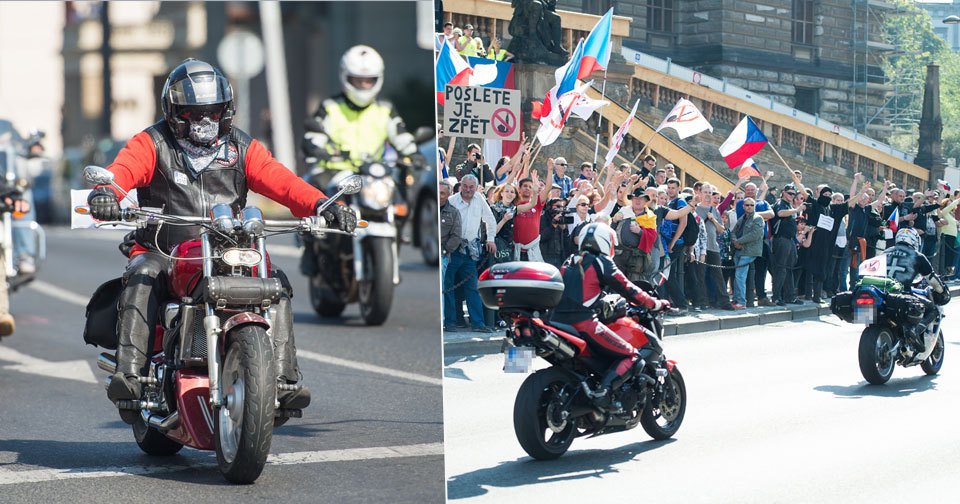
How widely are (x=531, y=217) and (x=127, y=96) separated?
130 ft

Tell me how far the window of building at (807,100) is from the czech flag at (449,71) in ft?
2.51

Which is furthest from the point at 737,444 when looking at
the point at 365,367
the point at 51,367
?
the point at 51,367

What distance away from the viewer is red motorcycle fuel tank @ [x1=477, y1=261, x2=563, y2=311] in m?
3.26

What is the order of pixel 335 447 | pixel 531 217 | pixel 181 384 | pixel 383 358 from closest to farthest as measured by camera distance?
pixel 531 217 → pixel 181 384 → pixel 335 447 → pixel 383 358

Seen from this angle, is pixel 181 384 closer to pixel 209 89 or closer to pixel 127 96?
pixel 209 89

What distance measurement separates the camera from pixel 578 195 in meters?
3.30

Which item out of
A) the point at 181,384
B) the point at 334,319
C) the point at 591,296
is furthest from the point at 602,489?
the point at 334,319

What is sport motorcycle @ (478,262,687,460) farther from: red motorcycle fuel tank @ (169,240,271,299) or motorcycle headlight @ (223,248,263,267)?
red motorcycle fuel tank @ (169,240,271,299)

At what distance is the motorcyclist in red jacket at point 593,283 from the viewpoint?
3.26 m

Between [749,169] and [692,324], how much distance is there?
36cm

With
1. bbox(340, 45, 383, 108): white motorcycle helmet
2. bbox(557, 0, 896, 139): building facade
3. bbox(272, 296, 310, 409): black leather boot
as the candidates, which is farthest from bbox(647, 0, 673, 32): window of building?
bbox(340, 45, 383, 108): white motorcycle helmet

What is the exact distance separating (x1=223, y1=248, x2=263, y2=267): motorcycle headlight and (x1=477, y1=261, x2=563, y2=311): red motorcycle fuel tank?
7.70 ft

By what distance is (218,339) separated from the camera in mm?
5559

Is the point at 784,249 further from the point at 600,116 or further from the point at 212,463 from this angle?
the point at 212,463
